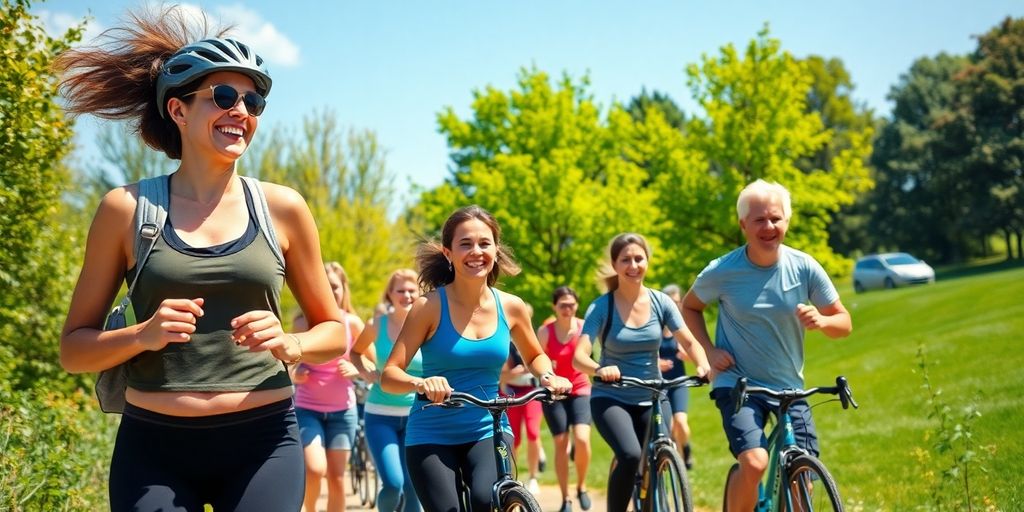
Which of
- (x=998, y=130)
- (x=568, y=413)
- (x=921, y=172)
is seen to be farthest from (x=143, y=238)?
(x=921, y=172)

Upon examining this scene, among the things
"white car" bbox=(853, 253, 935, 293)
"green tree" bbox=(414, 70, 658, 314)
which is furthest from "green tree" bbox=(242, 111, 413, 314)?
"white car" bbox=(853, 253, 935, 293)

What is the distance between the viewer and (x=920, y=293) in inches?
1540

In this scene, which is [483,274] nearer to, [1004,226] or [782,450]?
[782,450]

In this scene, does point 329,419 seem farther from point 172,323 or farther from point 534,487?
point 172,323

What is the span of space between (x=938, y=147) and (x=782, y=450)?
57.3m

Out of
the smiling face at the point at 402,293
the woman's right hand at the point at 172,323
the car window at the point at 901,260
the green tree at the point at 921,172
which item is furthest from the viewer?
the green tree at the point at 921,172

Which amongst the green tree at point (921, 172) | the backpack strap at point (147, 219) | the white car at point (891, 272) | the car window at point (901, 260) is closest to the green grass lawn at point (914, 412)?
the backpack strap at point (147, 219)

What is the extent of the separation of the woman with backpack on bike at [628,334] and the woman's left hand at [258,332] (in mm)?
4719

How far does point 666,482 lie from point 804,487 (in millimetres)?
1584

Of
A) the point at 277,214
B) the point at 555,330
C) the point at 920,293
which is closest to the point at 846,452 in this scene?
the point at 555,330

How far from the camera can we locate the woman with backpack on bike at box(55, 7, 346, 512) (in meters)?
3.00

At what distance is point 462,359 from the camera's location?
5.58m

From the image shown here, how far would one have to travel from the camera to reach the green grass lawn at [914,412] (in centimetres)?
831

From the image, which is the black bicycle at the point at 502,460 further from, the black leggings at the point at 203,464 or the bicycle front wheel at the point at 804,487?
the black leggings at the point at 203,464
